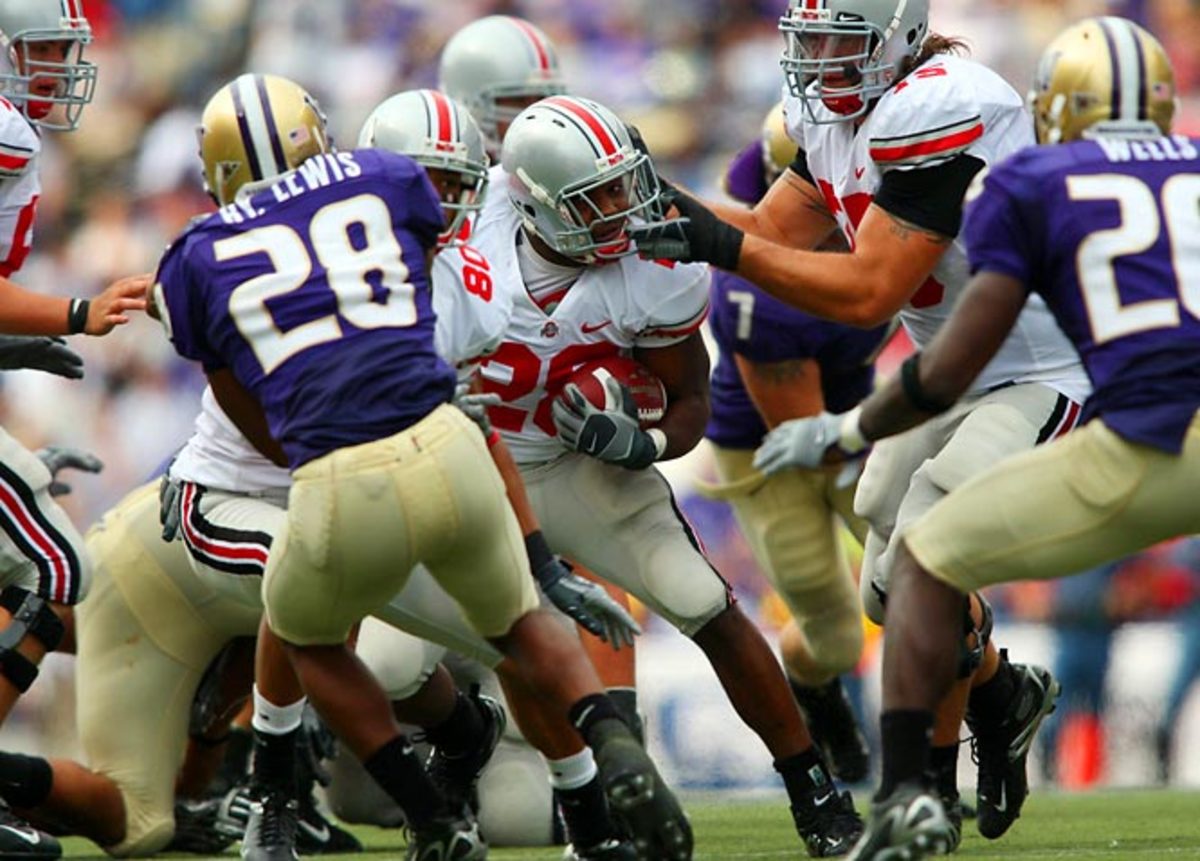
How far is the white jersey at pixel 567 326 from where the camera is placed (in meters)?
5.00

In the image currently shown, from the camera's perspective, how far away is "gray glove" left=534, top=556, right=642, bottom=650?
4.20 metres

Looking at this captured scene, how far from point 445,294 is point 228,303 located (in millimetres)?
702

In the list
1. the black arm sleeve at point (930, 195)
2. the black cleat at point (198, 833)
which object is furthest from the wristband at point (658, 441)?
the black cleat at point (198, 833)

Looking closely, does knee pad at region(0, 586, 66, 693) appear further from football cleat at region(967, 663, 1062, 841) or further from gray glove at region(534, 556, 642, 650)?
football cleat at region(967, 663, 1062, 841)

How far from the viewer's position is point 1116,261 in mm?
3713

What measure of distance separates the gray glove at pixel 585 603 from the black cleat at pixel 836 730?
2243mm

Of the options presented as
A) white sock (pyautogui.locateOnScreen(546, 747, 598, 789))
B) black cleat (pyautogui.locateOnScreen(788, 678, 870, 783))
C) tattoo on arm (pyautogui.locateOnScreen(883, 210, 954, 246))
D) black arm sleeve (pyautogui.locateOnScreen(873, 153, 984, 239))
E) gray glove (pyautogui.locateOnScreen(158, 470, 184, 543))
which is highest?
black arm sleeve (pyautogui.locateOnScreen(873, 153, 984, 239))

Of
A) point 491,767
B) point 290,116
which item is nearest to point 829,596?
point 491,767

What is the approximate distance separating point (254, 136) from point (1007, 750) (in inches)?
91.0

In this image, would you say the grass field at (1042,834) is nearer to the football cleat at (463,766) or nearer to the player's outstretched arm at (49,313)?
the football cleat at (463,766)

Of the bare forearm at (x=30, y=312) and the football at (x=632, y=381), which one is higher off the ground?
the bare forearm at (x=30, y=312)

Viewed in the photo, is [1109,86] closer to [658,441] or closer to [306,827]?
[658,441]

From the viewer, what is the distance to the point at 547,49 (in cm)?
734

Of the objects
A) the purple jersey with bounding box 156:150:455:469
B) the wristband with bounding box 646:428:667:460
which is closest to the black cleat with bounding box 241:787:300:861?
the purple jersey with bounding box 156:150:455:469
